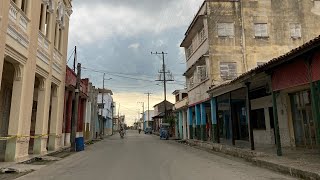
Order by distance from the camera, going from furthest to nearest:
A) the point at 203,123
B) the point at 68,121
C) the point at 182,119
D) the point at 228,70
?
the point at 182,119, the point at 203,123, the point at 228,70, the point at 68,121

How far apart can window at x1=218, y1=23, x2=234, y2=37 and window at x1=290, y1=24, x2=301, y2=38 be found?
5671mm

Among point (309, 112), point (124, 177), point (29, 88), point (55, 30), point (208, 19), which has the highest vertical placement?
point (208, 19)

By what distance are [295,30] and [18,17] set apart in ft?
79.3

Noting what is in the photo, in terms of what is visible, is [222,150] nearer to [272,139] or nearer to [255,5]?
[272,139]

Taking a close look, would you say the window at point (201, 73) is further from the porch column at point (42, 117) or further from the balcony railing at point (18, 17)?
the balcony railing at point (18, 17)

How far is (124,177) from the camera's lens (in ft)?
31.1

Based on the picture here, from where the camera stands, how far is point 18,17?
520 inches

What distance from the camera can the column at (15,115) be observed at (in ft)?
43.3

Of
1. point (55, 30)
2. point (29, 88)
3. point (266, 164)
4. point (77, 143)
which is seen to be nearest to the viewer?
point (266, 164)

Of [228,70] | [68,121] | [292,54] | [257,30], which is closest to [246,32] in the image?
[257,30]

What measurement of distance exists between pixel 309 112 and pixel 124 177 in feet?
40.3

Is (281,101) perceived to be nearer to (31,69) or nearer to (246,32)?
(246,32)

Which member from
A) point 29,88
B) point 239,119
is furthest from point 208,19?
point 29,88

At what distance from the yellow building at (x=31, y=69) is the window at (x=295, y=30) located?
19766mm
